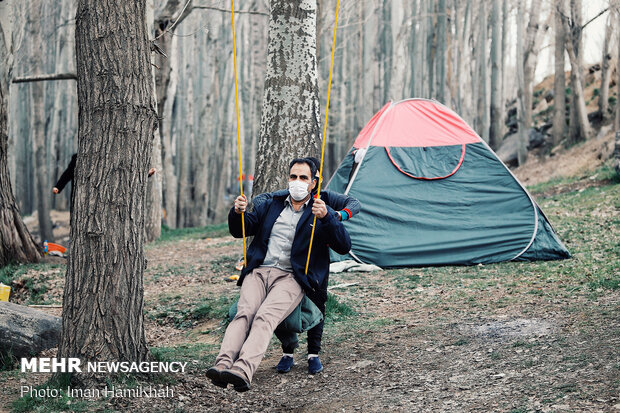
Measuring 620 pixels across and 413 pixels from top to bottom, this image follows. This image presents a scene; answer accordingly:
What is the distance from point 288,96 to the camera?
654 cm

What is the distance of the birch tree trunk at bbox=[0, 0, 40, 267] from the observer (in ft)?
28.3

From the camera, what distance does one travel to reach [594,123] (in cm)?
2075

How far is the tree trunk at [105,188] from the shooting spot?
12.8 ft

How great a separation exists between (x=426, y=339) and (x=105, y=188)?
8.84ft

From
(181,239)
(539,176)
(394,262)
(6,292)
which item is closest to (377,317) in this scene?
(394,262)

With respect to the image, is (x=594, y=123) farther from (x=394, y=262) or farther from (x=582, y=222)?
(x=394, y=262)

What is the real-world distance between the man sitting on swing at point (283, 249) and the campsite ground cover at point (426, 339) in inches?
22.8

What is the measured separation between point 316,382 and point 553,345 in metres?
1.60

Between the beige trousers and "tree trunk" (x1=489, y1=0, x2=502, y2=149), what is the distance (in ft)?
62.7

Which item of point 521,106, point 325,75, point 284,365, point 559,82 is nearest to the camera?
point 284,365

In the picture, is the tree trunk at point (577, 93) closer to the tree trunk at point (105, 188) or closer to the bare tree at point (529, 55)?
the bare tree at point (529, 55)

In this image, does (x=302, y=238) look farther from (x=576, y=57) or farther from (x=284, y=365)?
(x=576, y=57)

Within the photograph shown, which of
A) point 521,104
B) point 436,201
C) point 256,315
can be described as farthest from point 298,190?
point 521,104

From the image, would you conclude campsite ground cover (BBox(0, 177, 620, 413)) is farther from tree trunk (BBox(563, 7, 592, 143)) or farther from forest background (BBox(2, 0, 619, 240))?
tree trunk (BBox(563, 7, 592, 143))
